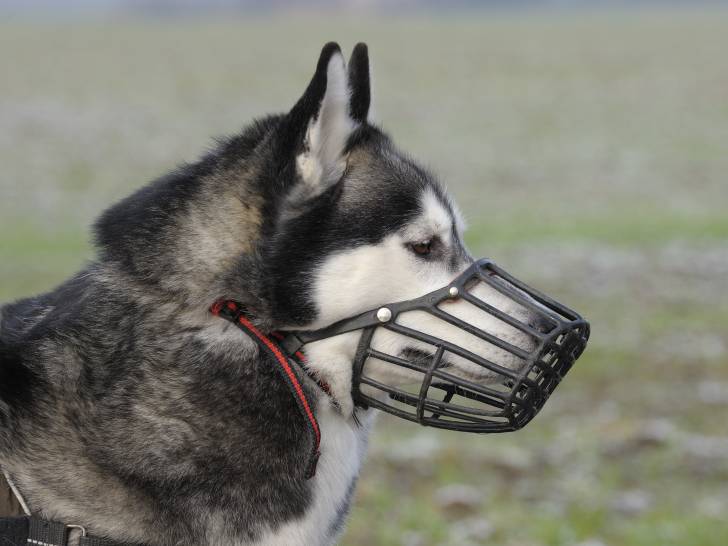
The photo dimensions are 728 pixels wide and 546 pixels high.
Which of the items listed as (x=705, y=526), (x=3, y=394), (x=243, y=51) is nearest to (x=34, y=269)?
(x=705, y=526)

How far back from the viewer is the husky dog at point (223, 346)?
318 cm

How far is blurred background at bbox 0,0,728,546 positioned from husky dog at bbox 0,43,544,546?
9.75 feet

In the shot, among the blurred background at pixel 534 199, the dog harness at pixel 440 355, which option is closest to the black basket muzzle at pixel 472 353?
the dog harness at pixel 440 355

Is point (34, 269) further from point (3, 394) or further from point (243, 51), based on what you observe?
point (243, 51)

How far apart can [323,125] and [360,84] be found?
0.82 ft

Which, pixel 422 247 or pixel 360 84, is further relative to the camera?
pixel 360 84

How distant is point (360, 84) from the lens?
3430 millimetres

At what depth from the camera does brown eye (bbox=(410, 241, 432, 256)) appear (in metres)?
3.28

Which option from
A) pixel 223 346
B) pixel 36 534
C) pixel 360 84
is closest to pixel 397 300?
pixel 223 346

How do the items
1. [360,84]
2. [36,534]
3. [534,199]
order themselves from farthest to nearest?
[534,199] < [360,84] < [36,534]

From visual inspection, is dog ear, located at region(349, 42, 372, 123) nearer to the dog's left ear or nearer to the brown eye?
the dog's left ear

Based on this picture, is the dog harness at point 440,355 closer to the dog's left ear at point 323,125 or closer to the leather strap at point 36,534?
the leather strap at point 36,534

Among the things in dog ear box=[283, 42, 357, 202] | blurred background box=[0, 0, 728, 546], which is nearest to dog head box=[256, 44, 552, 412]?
dog ear box=[283, 42, 357, 202]

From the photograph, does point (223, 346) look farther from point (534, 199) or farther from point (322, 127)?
point (534, 199)
